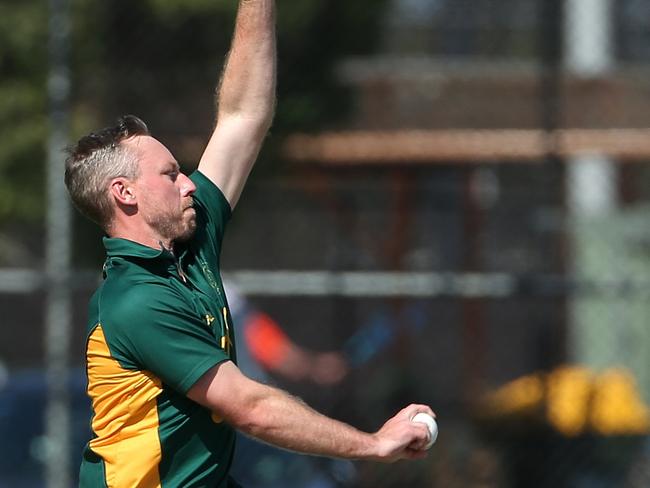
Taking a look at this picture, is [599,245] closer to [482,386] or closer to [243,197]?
[482,386]

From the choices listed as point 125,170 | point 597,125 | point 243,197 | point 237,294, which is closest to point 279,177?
point 243,197

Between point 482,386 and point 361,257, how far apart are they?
3.17 feet

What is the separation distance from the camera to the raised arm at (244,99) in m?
4.20

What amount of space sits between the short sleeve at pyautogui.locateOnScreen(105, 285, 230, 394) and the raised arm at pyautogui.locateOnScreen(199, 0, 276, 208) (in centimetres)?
83

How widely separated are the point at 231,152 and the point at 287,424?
1.12 m

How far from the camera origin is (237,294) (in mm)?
6984

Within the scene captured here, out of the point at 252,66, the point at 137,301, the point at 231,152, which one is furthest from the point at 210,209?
the point at 137,301

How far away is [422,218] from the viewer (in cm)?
718

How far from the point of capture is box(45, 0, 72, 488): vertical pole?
6.68 m

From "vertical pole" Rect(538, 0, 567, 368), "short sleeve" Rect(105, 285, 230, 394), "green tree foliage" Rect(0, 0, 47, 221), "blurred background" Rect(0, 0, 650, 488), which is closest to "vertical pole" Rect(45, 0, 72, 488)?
"blurred background" Rect(0, 0, 650, 488)

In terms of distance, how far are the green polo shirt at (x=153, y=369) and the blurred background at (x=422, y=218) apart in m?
3.30

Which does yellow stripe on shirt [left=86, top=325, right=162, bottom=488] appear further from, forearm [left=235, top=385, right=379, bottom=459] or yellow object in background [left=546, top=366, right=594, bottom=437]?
yellow object in background [left=546, top=366, right=594, bottom=437]

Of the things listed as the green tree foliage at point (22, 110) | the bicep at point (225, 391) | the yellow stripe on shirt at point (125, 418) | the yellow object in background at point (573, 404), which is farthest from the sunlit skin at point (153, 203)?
the green tree foliage at point (22, 110)

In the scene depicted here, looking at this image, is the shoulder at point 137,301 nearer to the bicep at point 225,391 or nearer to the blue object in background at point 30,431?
the bicep at point 225,391
